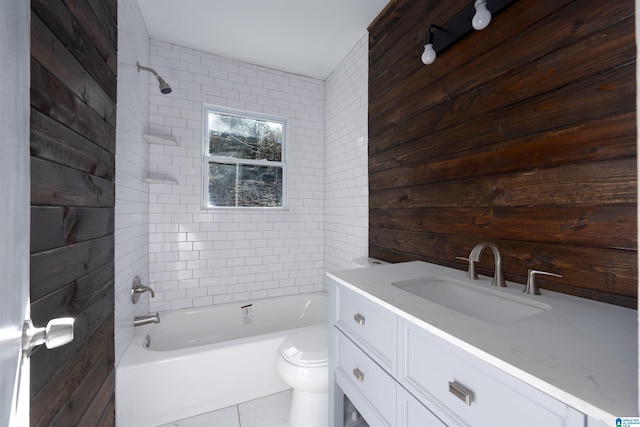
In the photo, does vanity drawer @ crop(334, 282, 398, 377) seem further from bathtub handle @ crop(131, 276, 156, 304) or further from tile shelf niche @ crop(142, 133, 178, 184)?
tile shelf niche @ crop(142, 133, 178, 184)

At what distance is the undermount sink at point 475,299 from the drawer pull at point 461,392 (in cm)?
43

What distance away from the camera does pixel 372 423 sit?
3.34ft

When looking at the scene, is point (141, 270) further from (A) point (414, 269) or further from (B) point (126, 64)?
(A) point (414, 269)

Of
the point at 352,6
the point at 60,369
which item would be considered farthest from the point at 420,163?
the point at 60,369

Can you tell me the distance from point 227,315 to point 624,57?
2958 mm

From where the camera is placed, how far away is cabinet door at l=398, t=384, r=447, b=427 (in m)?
0.77

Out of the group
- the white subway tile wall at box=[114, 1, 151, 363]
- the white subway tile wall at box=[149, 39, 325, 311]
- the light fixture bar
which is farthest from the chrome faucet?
the white subway tile wall at box=[149, 39, 325, 311]

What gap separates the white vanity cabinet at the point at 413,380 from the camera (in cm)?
57

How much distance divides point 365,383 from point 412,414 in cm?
26

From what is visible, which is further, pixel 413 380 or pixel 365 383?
pixel 365 383

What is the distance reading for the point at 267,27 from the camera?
7.15 feet

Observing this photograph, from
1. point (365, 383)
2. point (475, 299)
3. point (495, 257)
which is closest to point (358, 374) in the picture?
point (365, 383)

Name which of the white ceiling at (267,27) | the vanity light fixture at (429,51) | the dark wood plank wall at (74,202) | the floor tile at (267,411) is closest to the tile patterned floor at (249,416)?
the floor tile at (267,411)

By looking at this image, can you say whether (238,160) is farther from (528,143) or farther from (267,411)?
(528,143)
